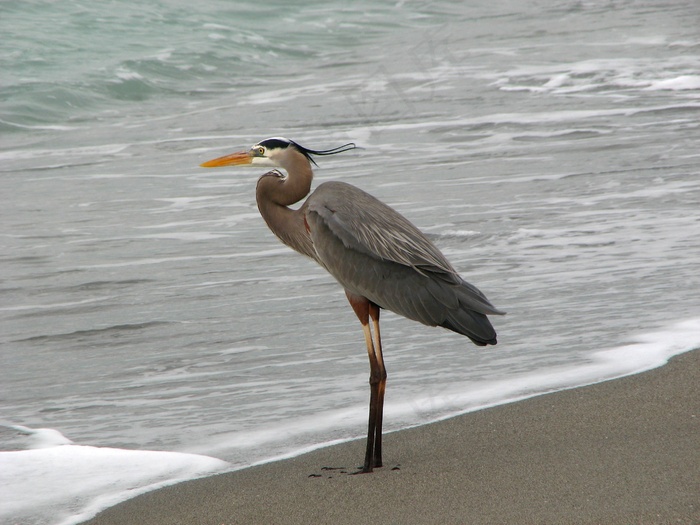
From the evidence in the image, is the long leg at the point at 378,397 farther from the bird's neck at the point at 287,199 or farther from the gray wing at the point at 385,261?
the bird's neck at the point at 287,199

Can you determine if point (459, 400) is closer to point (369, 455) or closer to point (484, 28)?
point (369, 455)

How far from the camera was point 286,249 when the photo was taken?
7812 mm

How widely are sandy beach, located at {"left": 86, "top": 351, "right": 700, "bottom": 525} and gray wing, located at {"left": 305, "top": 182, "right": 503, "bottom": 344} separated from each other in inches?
19.8

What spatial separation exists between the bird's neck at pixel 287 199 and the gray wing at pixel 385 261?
14.8 inches

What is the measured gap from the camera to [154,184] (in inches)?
405

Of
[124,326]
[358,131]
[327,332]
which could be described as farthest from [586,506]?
[358,131]

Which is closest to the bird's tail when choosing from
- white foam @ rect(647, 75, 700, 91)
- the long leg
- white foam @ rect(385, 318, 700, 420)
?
the long leg

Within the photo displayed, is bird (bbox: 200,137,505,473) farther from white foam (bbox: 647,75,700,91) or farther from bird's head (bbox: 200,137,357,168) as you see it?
white foam (bbox: 647,75,700,91)

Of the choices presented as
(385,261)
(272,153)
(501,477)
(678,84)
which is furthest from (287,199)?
(678,84)

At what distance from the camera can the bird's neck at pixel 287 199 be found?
4656 millimetres

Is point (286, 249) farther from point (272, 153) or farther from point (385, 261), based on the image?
point (385, 261)

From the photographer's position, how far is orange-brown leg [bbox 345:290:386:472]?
12.9 feet

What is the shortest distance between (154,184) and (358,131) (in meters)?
3.02

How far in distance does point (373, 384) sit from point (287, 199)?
40.3 inches
